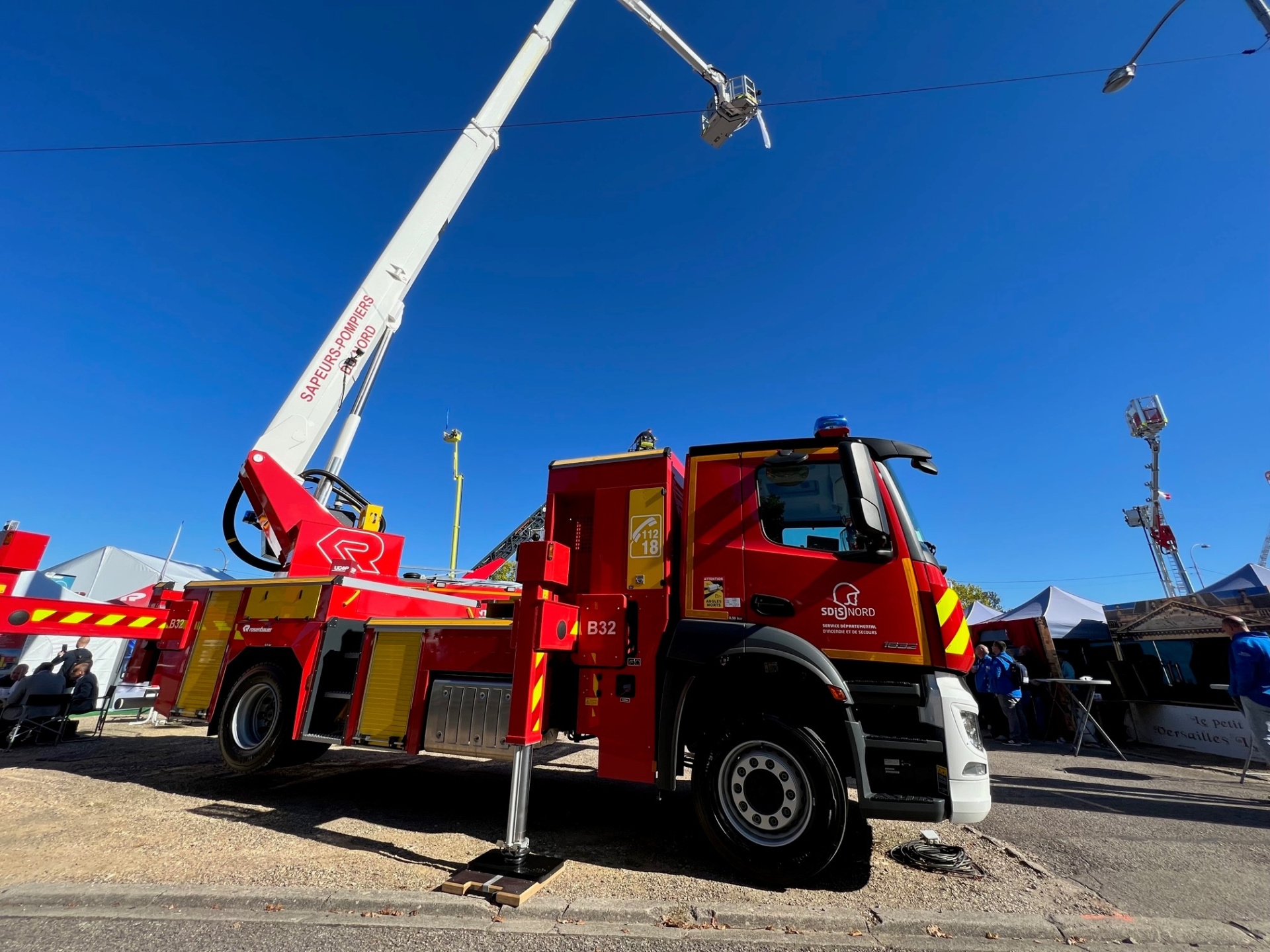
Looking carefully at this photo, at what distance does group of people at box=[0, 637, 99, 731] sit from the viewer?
8273mm

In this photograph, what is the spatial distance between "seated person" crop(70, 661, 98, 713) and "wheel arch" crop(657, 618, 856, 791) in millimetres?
10610

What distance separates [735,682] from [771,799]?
0.74 m

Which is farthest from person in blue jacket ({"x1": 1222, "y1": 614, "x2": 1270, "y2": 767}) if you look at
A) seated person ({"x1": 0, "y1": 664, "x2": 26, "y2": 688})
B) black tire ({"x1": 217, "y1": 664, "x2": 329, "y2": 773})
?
seated person ({"x1": 0, "y1": 664, "x2": 26, "y2": 688})

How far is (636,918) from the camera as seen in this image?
2.96m

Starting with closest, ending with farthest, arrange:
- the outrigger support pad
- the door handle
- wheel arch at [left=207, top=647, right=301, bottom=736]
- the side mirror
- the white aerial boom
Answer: the outrigger support pad
the side mirror
the door handle
wheel arch at [left=207, top=647, right=301, bottom=736]
the white aerial boom

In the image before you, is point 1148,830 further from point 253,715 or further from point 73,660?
point 73,660

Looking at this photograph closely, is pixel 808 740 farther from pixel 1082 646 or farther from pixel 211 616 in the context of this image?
pixel 1082 646

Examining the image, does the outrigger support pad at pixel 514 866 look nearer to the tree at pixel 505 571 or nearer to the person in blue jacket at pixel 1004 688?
the tree at pixel 505 571

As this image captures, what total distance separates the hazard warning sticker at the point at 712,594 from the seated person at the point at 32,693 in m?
10.6

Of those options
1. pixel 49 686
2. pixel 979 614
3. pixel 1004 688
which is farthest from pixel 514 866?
pixel 979 614

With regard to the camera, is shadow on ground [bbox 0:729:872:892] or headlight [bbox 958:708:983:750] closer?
headlight [bbox 958:708:983:750]

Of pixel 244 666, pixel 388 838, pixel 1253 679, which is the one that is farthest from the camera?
pixel 1253 679

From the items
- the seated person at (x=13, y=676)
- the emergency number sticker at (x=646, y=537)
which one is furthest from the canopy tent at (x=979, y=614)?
the seated person at (x=13, y=676)

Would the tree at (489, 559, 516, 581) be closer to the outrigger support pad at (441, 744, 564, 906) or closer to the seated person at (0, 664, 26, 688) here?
the seated person at (0, 664, 26, 688)
